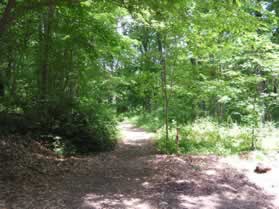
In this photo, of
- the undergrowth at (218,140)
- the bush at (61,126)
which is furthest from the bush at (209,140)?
the bush at (61,126)

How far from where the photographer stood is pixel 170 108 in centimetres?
1238

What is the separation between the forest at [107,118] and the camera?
539 centimetres

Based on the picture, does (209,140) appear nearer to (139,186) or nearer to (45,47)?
(139,186)

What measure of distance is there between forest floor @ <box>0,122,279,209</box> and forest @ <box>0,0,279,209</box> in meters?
0.02

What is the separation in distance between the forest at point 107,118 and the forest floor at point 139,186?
21 mm

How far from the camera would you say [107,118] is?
12.7 meters

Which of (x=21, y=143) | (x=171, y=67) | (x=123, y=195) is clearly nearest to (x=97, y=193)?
(x=123, y=195)

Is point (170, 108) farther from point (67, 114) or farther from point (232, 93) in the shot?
point (67, 114)

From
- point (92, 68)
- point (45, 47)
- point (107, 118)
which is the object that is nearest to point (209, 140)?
point (107, 118)

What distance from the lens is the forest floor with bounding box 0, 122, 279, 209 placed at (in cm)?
474

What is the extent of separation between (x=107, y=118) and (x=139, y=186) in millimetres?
7125

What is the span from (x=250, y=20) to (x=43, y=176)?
5543 mm

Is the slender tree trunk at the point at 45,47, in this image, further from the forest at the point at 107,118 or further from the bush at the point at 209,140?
the bush at the point at 209,140

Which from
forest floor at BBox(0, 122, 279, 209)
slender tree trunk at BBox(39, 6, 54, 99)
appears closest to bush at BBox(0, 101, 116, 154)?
slender tree trunk at BBox(39, 6, 54, 99)
